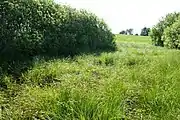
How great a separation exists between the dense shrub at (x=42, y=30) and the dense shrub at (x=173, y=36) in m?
8.20

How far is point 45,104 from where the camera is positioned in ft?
19.2

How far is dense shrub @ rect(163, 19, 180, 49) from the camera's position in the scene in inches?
840

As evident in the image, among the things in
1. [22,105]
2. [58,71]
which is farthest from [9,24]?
[22,105]

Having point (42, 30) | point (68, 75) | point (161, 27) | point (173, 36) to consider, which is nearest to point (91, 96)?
point (68, 75)

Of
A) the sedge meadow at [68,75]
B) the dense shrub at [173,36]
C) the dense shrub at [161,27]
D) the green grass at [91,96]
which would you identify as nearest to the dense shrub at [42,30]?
the sedge meadow at [68,75]

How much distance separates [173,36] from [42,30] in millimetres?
13038

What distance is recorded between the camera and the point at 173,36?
22.0 metres

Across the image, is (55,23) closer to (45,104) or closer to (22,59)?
(22,59)

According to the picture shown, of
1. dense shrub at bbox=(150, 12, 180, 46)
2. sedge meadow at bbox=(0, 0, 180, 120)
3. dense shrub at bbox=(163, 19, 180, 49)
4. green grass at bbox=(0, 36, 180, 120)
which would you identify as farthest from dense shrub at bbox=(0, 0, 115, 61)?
dense shrub at bbox=(150, 12, 180, 46)

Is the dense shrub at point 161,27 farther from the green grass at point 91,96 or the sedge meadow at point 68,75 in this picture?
the green grass at point 91,96

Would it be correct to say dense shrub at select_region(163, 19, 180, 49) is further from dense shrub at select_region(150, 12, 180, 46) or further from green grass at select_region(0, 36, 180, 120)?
green grass at select_region(0, 36, 180, 120)

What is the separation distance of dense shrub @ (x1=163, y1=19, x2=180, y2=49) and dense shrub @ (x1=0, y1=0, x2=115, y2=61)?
8205 millimetres

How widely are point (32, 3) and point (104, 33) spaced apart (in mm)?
6117

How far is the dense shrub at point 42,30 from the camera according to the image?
9086mm
